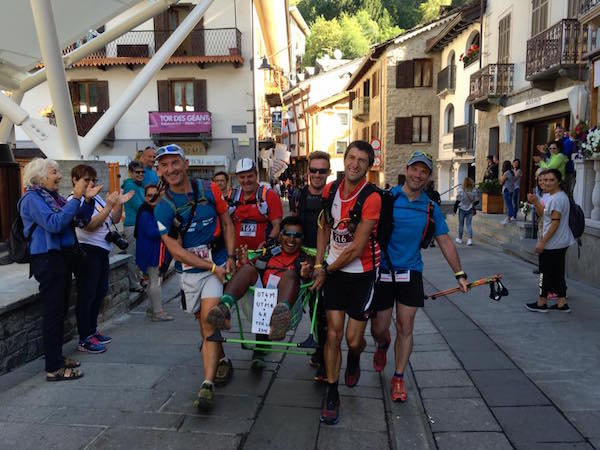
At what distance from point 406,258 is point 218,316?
1476 mm

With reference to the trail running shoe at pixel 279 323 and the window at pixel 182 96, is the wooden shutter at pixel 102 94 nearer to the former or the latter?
the window at pixel 182 96

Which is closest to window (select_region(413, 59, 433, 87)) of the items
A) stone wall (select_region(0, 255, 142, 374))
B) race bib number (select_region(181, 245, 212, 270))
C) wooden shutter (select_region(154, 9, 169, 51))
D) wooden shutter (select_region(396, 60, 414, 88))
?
wooden shutter (select_region(396, 60, 414, 88))

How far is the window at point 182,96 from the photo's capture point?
78.9 ft

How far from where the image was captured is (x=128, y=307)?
21.0ft

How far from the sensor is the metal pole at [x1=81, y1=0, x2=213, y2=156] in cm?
759

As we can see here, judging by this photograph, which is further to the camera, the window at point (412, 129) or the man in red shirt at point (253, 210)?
the window at point (412, 129)

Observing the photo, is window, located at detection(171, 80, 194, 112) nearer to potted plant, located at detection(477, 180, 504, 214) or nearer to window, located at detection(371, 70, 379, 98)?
window, located at detection(371, 70, 379, 98)

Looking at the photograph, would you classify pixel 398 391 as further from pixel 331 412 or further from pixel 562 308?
pixel 562 308

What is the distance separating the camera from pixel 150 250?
575cm

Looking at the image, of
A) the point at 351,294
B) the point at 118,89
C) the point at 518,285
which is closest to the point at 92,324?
the point at 351,294

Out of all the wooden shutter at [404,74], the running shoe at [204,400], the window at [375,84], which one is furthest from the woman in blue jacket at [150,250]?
the window at [375,84]

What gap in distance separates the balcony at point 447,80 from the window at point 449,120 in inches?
33.0

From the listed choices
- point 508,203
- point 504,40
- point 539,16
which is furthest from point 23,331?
point 504,40

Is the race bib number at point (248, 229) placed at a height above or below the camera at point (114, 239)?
above
